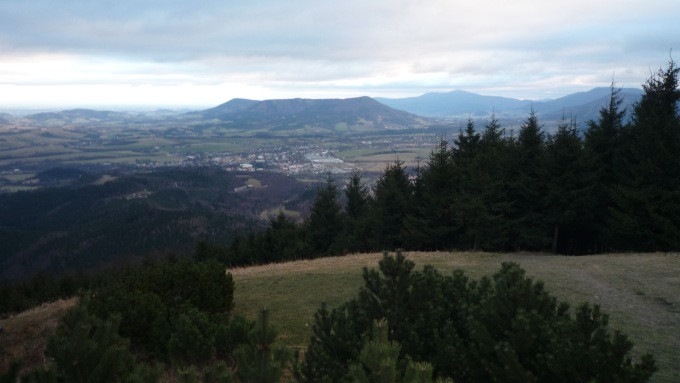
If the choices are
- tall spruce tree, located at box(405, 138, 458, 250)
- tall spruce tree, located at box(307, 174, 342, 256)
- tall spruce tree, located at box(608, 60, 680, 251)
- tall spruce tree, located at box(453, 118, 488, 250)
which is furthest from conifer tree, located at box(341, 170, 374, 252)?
tall spruce tree, located at box(608, 60, 680, 251)

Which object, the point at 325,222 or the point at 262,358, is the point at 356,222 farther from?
the point at 262,358

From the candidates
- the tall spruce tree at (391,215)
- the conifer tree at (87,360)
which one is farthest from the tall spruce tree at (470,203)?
the conifer tree at (87,360)

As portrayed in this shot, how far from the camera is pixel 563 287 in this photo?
1293 centimetres

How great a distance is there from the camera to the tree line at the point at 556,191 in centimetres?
1894

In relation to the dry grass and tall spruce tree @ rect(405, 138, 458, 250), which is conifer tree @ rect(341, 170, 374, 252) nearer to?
tall spruce tree @ rect(405, 138, 458, 250)

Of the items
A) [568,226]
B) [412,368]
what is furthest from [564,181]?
[412,368]

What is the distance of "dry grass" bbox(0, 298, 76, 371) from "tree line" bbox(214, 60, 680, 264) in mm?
16842

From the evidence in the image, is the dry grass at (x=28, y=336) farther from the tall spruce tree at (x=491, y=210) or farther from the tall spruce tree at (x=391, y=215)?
the tall spruce tree at (x=391, y=215)

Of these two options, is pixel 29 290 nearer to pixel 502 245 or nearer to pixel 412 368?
pixel 502 245

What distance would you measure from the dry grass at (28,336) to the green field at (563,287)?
486 centimetres

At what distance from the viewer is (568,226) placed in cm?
2297

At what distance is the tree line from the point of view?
62.1 feet

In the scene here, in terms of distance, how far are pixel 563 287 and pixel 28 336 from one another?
14809 millimetres

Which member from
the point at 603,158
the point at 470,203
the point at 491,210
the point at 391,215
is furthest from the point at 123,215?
the point at 603,158
